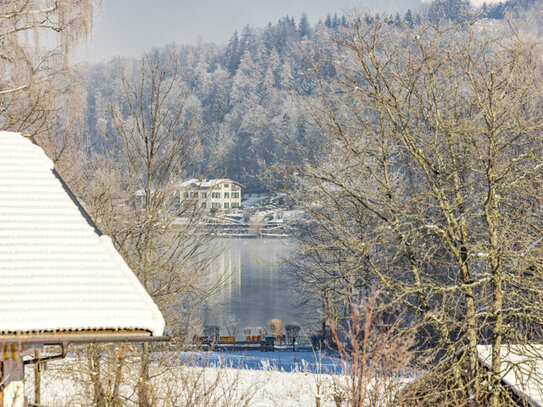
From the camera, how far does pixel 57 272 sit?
4.34 metres

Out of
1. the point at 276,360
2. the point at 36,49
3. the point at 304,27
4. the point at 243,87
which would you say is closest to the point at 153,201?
the point at 36,49

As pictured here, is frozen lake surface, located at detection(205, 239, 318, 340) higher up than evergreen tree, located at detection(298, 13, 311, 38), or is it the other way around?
evergreen tree, located at detection(298, 13, 311, 38)

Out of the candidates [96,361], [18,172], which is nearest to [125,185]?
[96,361]

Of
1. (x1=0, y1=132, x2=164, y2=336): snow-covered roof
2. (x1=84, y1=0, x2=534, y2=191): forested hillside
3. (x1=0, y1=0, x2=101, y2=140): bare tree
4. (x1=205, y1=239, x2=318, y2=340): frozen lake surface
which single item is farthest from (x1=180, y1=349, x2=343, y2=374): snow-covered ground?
(x1=84, y1=0, x2=534, y2=191): forested hillside

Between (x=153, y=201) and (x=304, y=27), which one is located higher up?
(x=304, y=27)

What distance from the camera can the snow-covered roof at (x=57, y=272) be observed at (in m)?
4.04

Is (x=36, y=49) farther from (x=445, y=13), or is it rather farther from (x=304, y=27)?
(x=304, y=27)

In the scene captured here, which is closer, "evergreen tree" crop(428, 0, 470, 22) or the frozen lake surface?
"evergreen tree" crop(428, 0, 470, 22)

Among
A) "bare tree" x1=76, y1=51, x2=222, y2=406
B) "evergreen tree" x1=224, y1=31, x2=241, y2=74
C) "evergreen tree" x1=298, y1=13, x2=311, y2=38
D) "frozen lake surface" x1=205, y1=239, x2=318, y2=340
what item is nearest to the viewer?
"bare tree" x1=76, y1=51, x2=222, y2=406

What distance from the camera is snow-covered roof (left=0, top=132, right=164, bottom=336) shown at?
4043 mm

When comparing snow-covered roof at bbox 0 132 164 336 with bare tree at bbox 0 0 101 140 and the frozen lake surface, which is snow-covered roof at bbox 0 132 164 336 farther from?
the frozen lake surface

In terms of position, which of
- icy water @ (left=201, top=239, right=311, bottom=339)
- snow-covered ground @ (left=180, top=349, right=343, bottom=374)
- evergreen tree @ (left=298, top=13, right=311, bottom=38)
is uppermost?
evergreen tree @ (left=298, top=13, right=311, bottom=38)

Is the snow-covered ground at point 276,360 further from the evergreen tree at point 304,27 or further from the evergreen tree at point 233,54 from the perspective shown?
the evergreen tree at point 304,27

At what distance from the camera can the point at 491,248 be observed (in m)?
8.25
